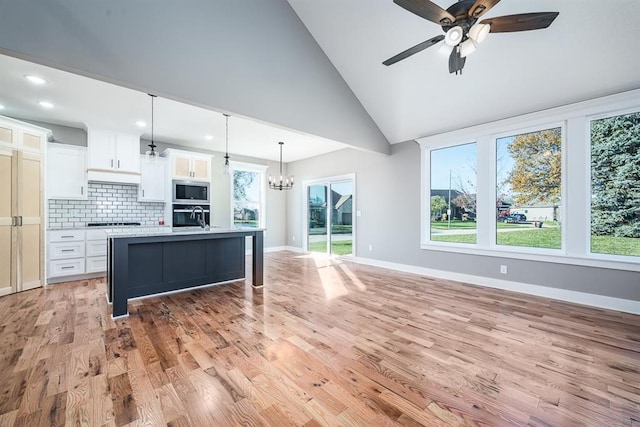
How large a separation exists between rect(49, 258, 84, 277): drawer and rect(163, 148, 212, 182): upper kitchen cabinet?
2242 mm

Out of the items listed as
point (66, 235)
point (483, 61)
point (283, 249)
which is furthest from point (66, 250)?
point (483, 61)

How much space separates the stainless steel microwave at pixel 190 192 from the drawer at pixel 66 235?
5.42 feet

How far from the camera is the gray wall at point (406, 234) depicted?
11.3ft

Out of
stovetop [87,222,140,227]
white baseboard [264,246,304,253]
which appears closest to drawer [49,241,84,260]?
stovetop [87,222,140,227]

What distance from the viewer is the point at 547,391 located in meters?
→ 1.81

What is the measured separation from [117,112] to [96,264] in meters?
2.74

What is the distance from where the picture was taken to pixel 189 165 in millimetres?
5957

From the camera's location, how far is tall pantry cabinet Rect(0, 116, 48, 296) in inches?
150

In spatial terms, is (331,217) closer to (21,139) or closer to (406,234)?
(406,234)

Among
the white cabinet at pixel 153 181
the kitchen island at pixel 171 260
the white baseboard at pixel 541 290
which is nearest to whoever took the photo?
the kitchen island at pixel 171 260

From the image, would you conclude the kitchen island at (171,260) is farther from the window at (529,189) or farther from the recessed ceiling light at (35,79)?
the window at (529,189)

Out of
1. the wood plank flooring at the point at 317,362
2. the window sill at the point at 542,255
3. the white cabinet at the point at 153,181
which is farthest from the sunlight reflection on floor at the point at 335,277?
the white cabinet at the point at 153,181

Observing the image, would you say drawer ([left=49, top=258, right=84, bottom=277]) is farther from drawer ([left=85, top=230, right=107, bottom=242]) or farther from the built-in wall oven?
the built-in wall oven

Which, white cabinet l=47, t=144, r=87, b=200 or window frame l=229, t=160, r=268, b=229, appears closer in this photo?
white cabinet l=47, t=144, r=87, b=200
